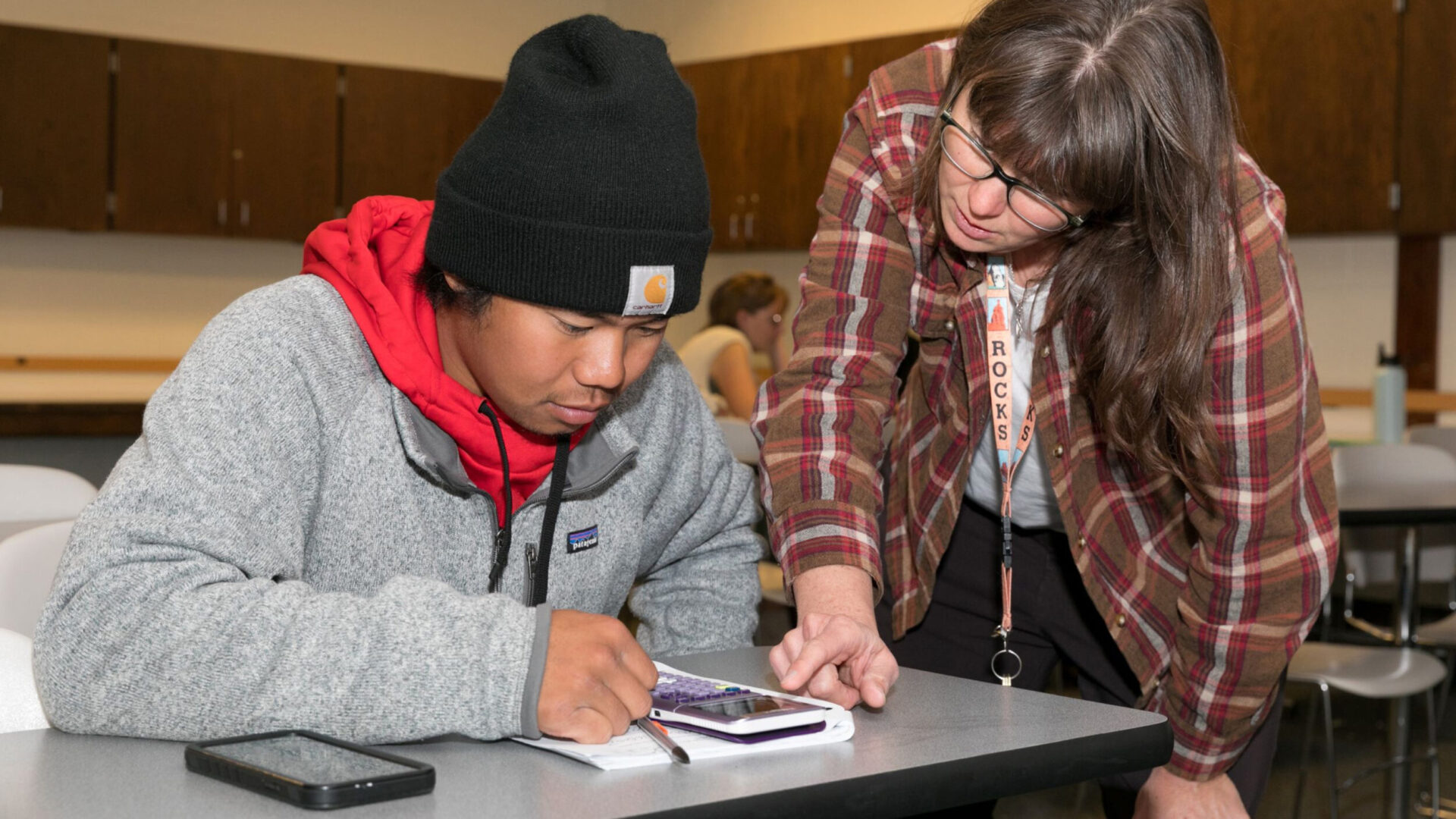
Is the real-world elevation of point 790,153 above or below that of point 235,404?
above

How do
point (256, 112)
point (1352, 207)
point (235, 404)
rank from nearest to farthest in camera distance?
point (235, 404), point (1352, 207), point (256, 112)

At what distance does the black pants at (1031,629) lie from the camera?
1.46m

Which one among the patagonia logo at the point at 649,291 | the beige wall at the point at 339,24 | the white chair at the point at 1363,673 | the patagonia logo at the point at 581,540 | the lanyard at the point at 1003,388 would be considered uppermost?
the beige wall at the point at 339,24

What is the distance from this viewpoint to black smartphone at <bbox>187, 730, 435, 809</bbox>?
75 cm

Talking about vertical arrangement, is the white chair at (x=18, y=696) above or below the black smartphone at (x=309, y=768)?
below

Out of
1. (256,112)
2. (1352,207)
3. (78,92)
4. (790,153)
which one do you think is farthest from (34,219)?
(1352,207)

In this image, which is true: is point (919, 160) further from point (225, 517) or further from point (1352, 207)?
point (1352, 207)

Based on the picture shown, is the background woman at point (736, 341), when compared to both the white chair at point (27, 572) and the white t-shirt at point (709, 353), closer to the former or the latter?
the white t-shirt at point (709, 353)

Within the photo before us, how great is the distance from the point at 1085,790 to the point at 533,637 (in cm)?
270

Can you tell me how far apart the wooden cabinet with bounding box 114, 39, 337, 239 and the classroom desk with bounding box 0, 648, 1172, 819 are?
5748 mm

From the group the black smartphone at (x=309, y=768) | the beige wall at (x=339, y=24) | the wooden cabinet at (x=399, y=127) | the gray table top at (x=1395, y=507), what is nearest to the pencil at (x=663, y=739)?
the black smartphone at (x=309, y=768)

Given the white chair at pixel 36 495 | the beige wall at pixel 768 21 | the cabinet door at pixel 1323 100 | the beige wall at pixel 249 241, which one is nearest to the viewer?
the white chair at pixel 36 495

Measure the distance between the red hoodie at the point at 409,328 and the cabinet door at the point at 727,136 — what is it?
554 cm

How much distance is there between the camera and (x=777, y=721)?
917mm
